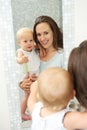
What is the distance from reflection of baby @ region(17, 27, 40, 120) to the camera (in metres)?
1.17

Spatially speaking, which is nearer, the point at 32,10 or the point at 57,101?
the point at 57,101

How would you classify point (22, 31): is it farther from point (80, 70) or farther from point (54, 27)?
point (80, 70)

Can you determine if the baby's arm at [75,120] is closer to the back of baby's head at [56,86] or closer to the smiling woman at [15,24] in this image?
the back of baby's head at [56,86]

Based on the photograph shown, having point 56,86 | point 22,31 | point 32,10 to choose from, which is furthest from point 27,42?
point 56,86

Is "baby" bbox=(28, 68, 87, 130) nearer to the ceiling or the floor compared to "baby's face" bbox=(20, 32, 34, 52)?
nearer to the floor

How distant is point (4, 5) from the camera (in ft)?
3.74

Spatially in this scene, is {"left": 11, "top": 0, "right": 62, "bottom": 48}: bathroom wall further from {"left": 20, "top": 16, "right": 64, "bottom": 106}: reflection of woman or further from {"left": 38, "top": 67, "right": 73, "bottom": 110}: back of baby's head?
{"left": 38, "top": 67, "right": 73, "bottom": 110}: back of baby's head

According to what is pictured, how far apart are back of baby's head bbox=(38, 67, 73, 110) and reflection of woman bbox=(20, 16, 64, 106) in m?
0.42

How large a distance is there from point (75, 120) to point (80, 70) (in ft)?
0.56

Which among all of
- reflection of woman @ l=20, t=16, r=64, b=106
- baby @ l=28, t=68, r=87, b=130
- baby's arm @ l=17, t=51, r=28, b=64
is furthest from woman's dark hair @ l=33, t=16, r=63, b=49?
baby @ l=28, t=68, r=87, b=130

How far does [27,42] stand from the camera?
117 centimetres

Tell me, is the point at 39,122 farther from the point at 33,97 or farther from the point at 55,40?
the point at 55,40

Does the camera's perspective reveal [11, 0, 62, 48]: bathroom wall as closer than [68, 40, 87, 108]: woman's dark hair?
No

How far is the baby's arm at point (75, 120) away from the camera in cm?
76
